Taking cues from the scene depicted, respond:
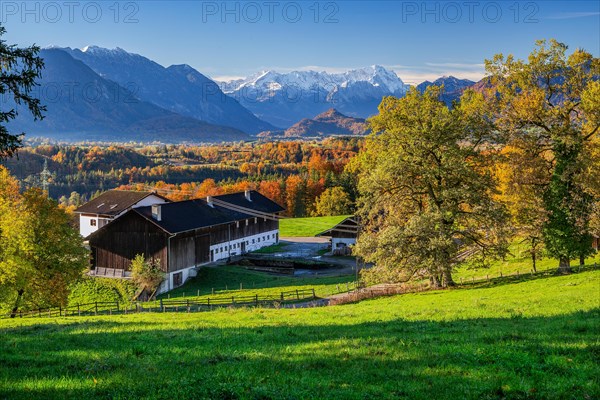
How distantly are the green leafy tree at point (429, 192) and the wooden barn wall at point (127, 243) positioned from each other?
35130mm

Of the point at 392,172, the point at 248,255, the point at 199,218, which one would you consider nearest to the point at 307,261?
the point at 248,255

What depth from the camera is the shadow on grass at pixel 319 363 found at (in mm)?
10883

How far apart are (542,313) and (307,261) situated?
49.7 meters

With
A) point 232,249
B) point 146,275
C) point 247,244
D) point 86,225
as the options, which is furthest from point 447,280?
point 86,225

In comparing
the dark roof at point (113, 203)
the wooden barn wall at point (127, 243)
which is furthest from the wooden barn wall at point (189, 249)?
the dark roof at point (113, 203)

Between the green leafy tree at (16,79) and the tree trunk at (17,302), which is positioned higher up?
the green leafy tree at (16,79)

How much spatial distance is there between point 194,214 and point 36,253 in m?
29.5

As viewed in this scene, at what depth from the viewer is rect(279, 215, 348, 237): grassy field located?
10269 centimetres

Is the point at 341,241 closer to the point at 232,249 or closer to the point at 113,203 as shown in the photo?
the point at 232,249

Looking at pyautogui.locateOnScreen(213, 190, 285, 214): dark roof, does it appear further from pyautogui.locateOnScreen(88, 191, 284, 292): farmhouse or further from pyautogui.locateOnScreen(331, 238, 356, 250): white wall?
pyautogui.locateOnScreen(331, 238, 356, 250): white wall

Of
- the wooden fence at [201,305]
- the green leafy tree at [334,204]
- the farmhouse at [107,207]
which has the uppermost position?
the green leafy tree at [334,204]

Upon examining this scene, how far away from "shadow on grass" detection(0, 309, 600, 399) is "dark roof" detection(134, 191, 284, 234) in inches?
1850

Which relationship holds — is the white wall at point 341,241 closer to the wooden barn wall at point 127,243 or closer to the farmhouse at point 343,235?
the farmhouse at point 343,235

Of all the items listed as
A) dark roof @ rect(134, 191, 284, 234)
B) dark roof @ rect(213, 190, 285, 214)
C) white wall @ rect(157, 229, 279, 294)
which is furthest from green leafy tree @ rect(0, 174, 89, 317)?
dark roof @ rect(213, 190, 285, 214)
